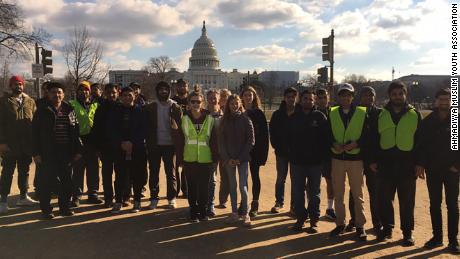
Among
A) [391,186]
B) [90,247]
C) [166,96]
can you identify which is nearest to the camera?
[90,247]

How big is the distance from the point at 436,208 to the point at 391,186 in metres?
0.63

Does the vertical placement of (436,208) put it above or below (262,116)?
below

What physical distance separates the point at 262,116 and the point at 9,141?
442 cm

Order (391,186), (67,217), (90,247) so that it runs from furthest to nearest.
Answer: (67,217) < (391,186) < (90,247)

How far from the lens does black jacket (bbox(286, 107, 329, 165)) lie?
219 inches

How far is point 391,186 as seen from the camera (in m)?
5.41

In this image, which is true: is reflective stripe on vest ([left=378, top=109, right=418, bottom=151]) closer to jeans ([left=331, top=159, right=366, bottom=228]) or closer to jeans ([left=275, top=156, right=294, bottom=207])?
jeans ([left=331, top=159, right=366, bottom=228])

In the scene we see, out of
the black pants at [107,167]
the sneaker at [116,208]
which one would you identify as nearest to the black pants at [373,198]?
the sneaker at [116,208]

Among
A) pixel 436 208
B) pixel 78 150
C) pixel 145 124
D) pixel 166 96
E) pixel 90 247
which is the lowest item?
pixel 90 247


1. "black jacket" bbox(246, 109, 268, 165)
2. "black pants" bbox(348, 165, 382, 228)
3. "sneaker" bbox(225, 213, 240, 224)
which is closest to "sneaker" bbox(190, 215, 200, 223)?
"sneaker" bbox(225, 213, 240, 224)

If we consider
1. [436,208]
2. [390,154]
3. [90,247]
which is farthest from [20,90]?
[436,208]

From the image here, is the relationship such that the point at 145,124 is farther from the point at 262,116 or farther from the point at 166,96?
the point at 262,116

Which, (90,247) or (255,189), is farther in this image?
(255,189)

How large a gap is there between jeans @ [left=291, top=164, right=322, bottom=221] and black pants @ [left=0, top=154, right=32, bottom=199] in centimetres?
482
